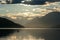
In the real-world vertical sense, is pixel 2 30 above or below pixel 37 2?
below

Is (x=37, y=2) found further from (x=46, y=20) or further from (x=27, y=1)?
(x=46, y=20)

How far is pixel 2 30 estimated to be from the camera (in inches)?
86.7

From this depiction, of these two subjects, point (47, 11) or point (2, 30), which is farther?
point (47, 11)

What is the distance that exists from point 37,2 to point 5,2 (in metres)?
0.50

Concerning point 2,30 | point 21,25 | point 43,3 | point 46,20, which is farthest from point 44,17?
point 2,30

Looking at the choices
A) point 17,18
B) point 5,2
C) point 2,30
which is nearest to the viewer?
point 2,30

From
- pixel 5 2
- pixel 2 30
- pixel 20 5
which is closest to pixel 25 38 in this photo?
pixel 2 30

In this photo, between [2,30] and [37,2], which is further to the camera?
[37,2]

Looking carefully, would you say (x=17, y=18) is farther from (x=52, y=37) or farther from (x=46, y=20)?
(x=52, y=37)

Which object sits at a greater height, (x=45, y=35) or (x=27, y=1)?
(x=27, y=1)

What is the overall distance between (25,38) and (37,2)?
0.58 m

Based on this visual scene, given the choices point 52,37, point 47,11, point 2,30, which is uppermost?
point 47,11

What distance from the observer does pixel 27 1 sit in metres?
2.49

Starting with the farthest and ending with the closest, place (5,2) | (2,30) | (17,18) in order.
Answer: (5,2)
(17,18)
(2,30)
